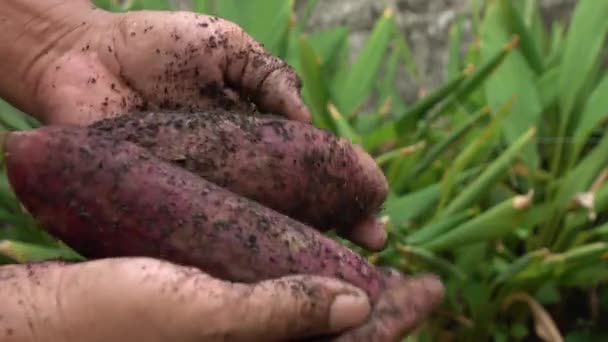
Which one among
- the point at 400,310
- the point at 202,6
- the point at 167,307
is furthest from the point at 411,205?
the point at 167,307

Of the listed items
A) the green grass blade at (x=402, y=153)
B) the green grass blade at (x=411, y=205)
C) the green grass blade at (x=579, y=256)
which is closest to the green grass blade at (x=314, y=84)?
the green grass blade at (x=402, y=153)

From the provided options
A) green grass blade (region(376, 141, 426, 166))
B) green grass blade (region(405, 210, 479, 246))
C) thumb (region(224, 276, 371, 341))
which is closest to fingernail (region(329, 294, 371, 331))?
thumb (region(224, 276, 371, 341))

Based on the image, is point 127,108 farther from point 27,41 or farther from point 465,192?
point 465,192

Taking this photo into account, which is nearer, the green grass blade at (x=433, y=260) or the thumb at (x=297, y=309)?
the thumb at (x=297, y=309)

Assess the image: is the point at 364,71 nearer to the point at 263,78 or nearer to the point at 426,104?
the point at 426,104

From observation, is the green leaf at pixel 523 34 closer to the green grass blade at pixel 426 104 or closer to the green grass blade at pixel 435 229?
the green grass blade at pixel 426 104

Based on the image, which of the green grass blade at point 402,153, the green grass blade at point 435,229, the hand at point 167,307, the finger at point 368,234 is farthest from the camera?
the green grass blade at point 402,153
